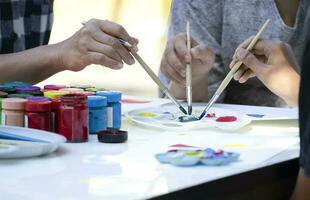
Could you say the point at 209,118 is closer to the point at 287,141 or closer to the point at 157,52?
the point at 287,141

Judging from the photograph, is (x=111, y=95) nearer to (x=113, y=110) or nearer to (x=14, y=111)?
(x=113, y=110)

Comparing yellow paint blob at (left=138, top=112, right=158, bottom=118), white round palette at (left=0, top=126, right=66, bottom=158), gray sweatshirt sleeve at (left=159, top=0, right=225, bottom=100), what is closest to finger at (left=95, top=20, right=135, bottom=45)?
yellow paint blob at (left=138, top=112, right=158, bottom=118)

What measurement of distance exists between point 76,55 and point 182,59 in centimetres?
26

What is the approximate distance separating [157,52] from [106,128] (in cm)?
323

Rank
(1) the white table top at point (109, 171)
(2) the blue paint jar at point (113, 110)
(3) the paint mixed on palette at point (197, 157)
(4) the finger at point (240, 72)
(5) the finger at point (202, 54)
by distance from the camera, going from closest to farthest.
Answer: (1) the white table top at point (109, 171)
(3) the paint mixed on palette at point (197, 157)
(2) the blue paint jar at point (113, 110)
(4) the finger at point (240, 72)
(5) the finger at point (202, 54)

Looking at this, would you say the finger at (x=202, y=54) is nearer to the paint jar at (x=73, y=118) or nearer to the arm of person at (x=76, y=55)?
the arm of person at (x=76, y=55)

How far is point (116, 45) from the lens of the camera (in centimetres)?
134

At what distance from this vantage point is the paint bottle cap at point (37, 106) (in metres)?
1.08

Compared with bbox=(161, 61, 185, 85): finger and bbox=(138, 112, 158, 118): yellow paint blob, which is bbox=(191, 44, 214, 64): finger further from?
bbox=(138, 112, 158, 118): yellow paint blob

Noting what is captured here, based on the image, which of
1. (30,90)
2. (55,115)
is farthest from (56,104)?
(30,90)

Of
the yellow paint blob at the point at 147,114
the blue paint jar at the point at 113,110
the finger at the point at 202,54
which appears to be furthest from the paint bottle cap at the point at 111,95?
the finger at the point at 202,54

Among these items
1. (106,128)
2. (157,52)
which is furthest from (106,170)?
(157,52)

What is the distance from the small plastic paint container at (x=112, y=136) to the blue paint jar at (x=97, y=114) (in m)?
0.06

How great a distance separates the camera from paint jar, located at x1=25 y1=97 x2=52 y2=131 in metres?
1.08
